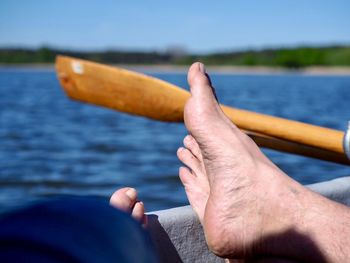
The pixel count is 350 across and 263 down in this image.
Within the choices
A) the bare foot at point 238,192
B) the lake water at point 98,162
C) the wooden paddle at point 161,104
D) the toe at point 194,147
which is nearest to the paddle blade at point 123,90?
the wooden paddle at point 161,104

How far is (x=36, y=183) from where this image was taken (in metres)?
5.25

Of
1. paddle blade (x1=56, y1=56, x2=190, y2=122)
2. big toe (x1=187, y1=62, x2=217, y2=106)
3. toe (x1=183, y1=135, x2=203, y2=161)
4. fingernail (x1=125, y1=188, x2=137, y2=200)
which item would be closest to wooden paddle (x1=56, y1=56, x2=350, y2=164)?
paddle blade (x1=56, y1=56, x2=190, y2=122)

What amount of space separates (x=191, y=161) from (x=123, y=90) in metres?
0.35

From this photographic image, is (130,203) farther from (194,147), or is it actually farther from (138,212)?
(194,147)

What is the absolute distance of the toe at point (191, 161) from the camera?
4.74ft

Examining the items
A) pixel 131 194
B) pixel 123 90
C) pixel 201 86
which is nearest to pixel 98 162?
pixel 123 90

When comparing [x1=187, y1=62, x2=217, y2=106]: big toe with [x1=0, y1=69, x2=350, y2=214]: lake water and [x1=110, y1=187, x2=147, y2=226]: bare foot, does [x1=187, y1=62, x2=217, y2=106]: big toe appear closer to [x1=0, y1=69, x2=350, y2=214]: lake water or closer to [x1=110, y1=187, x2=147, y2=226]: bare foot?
[x1=110, y1=187, x2=147, y2=226]: bare foot

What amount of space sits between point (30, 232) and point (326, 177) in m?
5.53

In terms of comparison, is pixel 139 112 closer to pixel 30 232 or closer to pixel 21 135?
pixel 30 232

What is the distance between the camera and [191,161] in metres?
1.47

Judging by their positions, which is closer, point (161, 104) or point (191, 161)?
point (191, 161)

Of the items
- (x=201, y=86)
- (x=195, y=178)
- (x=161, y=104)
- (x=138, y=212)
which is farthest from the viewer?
(x=161, y=104)

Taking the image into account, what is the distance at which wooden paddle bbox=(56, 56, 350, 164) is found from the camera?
1584mm

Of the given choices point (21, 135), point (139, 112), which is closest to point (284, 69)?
point (21, 135)
